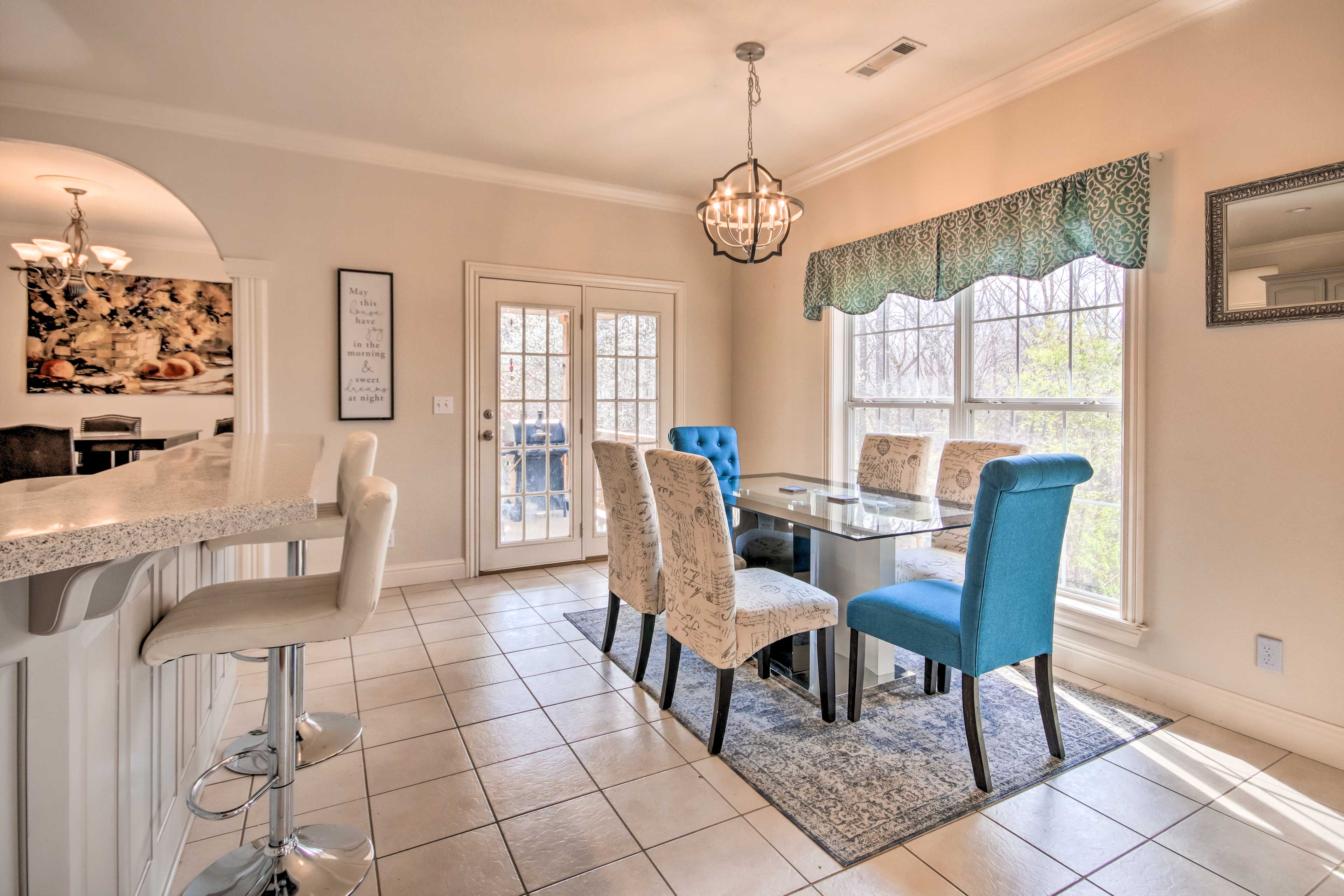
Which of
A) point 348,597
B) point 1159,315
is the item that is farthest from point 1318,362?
point 348,597

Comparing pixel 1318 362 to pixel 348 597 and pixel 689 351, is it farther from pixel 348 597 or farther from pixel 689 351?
pixel 689 351

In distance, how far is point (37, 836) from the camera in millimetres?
971

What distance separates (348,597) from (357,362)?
2.88 metres

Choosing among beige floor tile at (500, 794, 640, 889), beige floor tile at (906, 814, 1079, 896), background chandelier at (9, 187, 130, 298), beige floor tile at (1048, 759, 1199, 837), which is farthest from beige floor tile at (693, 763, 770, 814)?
background chandelier at (9, 187, 130, 298)

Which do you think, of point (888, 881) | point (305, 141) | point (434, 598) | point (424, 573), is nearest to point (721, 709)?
point (888, 881)

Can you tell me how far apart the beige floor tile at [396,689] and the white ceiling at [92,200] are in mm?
2754

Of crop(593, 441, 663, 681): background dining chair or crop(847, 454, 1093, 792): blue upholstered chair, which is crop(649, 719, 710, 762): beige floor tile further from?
crop(847, 454, 1093, 792): blue upholstered chair

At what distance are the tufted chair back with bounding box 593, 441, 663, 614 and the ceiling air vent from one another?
1.98m

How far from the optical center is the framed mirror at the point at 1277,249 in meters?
2.11

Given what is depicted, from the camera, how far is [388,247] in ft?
13.1

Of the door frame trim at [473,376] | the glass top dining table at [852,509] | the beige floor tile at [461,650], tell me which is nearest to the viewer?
the glass top dining table at [852,509]

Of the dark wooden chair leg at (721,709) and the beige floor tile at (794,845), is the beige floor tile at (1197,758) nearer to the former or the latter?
the beige floor tile at (794,845)

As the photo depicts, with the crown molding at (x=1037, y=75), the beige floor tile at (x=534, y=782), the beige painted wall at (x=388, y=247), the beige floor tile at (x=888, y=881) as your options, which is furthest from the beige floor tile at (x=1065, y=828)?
the beige painted wall at (x=388, y=247)

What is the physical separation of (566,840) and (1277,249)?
289cm
